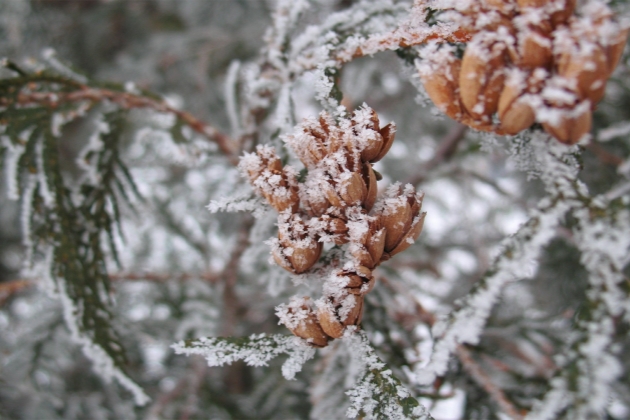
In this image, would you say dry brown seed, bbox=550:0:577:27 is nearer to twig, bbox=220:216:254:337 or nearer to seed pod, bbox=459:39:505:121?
seed pod, bbox=459:39:505:121

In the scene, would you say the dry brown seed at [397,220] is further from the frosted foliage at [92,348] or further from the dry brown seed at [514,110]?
the frosted foliage at [92,348]

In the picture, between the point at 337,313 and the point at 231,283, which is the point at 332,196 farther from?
the point at 231,283

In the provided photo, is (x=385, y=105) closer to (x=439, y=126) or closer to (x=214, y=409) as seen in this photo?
(x=439, y=126)

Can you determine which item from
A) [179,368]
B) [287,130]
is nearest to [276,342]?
[287,130]

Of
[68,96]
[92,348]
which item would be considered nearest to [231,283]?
[92,348]

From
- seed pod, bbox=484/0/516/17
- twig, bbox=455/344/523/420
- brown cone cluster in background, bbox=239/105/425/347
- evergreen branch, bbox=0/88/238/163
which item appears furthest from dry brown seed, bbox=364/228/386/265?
evergreen branch, bbox=0/88/238/163

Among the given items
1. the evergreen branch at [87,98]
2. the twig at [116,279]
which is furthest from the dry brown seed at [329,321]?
the twig at [116,279]
